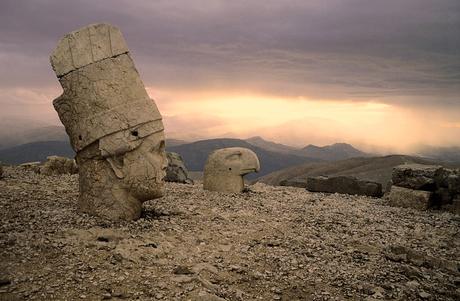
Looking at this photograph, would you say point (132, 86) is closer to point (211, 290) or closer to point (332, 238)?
point (211, 290)

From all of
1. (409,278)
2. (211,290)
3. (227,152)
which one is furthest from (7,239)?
(227,152)

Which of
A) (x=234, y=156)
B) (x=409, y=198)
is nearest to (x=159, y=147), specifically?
(x=234, y=156)

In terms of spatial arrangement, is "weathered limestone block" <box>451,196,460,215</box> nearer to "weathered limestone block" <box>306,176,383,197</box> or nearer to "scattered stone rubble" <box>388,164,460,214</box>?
"scattered stone rubble" <box>388,164,460,214</box>

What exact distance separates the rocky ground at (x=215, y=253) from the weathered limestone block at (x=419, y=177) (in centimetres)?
267

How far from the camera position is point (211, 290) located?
6359 millimetres

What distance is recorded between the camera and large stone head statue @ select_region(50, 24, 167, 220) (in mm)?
8711

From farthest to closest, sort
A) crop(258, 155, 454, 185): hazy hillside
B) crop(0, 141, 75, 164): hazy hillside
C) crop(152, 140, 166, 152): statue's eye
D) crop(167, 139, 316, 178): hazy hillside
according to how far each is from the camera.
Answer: crop(0, 141, 75, 164): hazy hillside < crop(167, 139, 316, 178): hazy hillside < crop(258, 155, 454, 185): hazy hillside < crop(152, 140, 166, 152): statue's eye

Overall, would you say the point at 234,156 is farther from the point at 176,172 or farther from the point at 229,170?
the point at 176,172

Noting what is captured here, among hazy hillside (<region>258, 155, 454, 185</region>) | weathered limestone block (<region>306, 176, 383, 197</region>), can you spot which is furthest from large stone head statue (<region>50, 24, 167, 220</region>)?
hazy hillside (<region>258, 155, 454, 185</region>)

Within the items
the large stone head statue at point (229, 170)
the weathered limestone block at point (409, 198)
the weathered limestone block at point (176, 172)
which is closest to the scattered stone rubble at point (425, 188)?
the weathered limestone block at point (409, 198)

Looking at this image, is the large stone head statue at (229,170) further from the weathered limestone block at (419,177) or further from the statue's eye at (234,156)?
the weathered limestone block at (419,177)

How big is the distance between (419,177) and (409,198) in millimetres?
865

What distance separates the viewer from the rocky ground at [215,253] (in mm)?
6297

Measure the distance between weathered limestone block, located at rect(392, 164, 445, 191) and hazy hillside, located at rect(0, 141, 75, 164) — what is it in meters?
163
